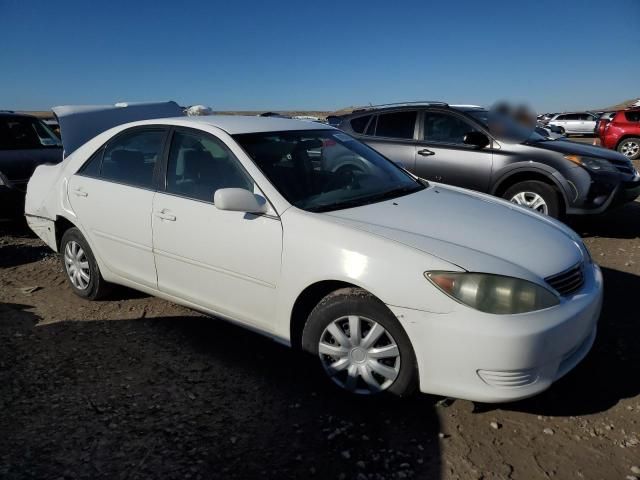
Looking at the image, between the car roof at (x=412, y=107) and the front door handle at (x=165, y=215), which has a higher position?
the car roof at (x=412, y=107)

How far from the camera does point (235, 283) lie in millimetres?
3043

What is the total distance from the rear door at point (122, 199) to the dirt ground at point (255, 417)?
0.53 m

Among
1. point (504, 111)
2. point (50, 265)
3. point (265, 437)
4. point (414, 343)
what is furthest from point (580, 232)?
point (50, 265)

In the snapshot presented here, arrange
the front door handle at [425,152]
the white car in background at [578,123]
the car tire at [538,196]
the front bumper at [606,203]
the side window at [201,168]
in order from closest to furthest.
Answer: the side window at [201,168] → the front bumper at [606,203] → the car tire at [538,196] → the front door handle at [425,152] → the white car in background at [578,123]

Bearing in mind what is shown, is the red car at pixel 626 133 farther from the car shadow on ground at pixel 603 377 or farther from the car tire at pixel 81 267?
the car tire at pixel 81 267

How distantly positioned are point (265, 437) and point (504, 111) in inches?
239

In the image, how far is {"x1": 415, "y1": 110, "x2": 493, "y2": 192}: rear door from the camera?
6332 millimetres

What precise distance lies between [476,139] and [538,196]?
39.9 inches

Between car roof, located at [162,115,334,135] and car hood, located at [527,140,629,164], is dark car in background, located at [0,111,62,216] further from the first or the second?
car hood, located at [527,140,629,164]

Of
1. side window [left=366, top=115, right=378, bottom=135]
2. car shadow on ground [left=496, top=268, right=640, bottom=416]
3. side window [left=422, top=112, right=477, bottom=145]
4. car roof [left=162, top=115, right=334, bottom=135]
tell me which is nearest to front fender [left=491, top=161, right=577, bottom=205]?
side window [left=422, top=112, right=477, bottom=145]

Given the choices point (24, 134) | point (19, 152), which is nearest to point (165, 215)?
point (19, 152)

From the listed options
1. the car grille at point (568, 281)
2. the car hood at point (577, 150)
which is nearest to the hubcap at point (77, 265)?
the car grille at point (568, 281)

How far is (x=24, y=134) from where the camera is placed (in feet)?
24.7

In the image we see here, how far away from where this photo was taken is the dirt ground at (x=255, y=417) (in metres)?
2.31
